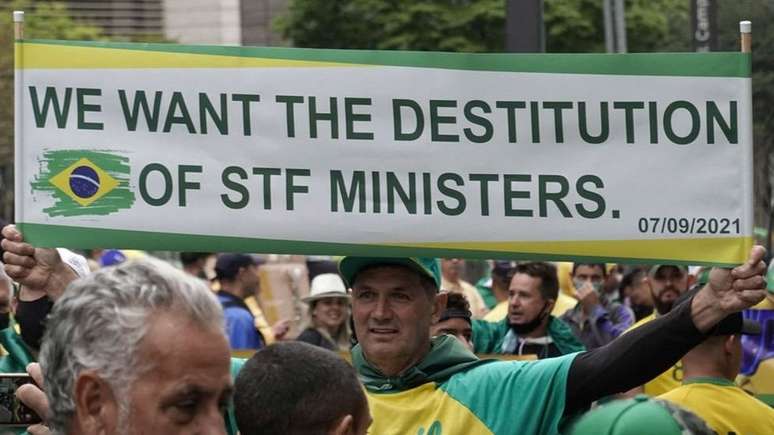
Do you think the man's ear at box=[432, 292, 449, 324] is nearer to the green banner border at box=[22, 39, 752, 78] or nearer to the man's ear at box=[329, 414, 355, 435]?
the green banner border at box=[22, 39, 752, 78]

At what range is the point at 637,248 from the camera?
4906mm

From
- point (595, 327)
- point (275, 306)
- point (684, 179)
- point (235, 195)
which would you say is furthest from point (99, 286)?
point (275, 306)

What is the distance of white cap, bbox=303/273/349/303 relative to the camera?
1199 cm

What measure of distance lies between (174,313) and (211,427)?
8.1 inches

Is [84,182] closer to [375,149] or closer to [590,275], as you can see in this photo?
[375,149]

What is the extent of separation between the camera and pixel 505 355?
384 inches

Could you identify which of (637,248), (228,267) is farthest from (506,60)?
(228,267)

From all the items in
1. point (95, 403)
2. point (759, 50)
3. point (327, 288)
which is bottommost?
point (327, 288)

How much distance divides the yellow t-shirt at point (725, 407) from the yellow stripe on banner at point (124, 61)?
6.57 ft

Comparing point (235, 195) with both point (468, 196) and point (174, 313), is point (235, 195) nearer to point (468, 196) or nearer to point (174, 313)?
point (468, 196)

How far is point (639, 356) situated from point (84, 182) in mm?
1525

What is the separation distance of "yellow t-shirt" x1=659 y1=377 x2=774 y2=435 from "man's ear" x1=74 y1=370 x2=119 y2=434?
3372 mm

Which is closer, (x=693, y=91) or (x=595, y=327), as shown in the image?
(x=693, y=91)

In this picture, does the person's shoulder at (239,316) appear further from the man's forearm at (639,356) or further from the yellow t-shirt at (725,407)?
the man's forearm at (639,356)
